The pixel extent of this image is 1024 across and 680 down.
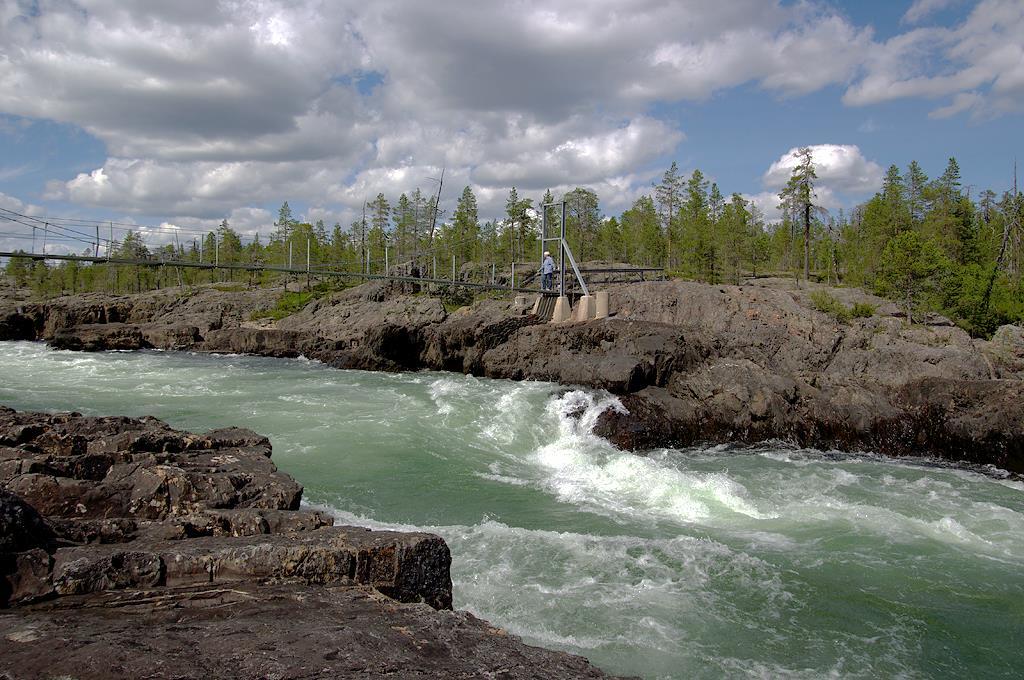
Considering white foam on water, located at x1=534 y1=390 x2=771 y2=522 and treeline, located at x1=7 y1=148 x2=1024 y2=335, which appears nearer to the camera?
white foam on water, located at x1=534 y1=390 x2=771 y2=522

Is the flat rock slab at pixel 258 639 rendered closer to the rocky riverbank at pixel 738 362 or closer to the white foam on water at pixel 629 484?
the white foam on water at pixel 629 484

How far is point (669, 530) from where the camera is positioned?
9562mm

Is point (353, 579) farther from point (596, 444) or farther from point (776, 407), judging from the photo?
point (776, 407)

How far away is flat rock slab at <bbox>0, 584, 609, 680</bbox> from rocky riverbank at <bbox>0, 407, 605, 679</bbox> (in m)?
0.01

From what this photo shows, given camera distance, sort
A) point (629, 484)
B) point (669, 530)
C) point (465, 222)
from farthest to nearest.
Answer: point (465, 222), point (629, 484), point (669, 530)

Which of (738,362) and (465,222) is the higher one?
(465,222)

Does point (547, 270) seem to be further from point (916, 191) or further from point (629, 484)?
point (916, 191)

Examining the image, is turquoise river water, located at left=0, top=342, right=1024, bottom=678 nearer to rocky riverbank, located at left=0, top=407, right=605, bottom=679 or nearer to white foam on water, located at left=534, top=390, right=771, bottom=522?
white foam on water, located at left=534, top=390, right=771, bottom=522

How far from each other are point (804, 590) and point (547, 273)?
20294 mm

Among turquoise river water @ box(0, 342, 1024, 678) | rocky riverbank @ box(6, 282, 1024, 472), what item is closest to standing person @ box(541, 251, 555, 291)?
rocky riverbank @ box(6, 282, 1024, 472)

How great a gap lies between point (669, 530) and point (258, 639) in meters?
7.28

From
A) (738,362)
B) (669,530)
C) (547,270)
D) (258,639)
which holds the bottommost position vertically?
(669,530)

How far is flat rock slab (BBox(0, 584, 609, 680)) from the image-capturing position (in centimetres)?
311

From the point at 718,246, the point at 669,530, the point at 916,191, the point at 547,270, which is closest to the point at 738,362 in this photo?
the point at 547,270
